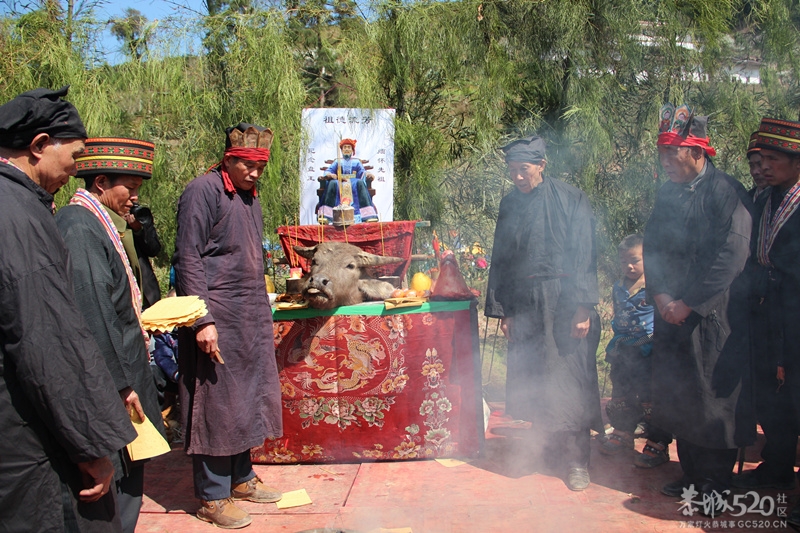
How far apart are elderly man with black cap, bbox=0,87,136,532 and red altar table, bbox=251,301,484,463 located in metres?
2.56

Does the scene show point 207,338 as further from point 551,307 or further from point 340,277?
point 551,307

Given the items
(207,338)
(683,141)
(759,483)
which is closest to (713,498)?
(759,483)

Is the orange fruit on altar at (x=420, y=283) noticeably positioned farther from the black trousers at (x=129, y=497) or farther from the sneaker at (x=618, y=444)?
the black trousers at (x=129, y=497)

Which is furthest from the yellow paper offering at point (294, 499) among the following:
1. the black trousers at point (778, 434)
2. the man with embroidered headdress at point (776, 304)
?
the black trousers at point (778, 434)

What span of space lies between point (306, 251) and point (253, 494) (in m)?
1.96

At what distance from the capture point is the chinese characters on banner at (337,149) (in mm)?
5844

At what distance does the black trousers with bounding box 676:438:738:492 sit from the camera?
376 centimetres

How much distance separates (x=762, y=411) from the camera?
4.05 meters

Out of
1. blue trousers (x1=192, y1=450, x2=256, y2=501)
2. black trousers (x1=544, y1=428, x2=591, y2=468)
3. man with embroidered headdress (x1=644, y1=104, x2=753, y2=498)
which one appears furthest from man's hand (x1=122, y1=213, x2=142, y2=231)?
man with embroidered headdress (x1=644, y1=104, x2=753, y2=498)

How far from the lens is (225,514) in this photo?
12.3 feet

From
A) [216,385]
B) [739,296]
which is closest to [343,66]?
[216,385]

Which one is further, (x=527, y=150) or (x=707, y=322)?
(x=527, y=150)

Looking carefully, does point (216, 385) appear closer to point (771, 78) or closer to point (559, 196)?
point (559, 196)

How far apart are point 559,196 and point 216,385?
2.77 metres
